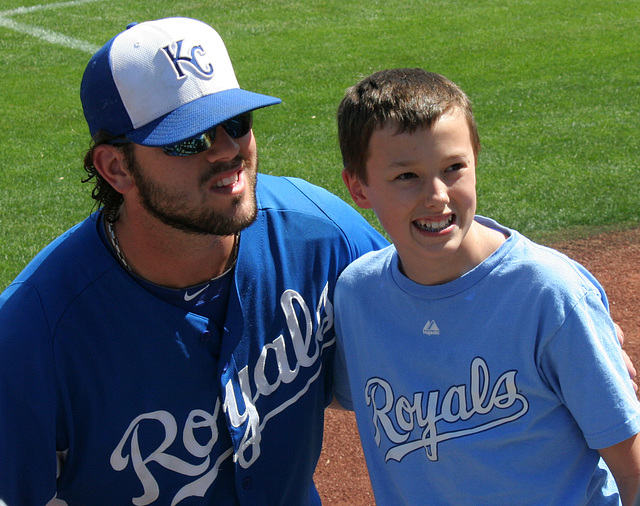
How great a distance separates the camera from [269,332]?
2402 mm

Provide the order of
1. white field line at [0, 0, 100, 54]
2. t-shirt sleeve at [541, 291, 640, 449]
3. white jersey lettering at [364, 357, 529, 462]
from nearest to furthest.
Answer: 1. t-shirt sleeve at [541, 291, 640, 449]
2. white jersey lettering at [364, 357, 529, 462]
3. white field line at [0, 0, 100, 54]

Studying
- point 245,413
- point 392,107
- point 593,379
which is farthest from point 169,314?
point 593,379

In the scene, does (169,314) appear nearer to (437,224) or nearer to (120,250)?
(120,250)

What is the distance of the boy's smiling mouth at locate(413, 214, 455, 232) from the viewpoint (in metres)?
2.05

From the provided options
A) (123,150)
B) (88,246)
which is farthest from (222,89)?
(88,246)

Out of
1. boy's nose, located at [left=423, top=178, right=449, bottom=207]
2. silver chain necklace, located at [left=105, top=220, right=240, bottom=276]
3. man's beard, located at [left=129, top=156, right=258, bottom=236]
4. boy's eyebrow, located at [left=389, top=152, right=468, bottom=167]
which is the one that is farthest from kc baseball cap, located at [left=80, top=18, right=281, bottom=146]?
boy's nose, located at [left=423, top=178, right=449, bottom=207]

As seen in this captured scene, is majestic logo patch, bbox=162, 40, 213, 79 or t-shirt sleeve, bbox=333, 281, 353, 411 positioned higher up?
majestic logo patch, bbox=162, 40, 213, 79

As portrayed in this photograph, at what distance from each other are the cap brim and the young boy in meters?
0.32

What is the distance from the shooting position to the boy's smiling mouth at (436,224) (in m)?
2.05

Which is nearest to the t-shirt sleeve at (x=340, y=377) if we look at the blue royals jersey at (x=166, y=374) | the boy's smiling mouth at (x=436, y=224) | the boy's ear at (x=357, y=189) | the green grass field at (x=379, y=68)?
the blue royals jersey at (x=166, y=374)

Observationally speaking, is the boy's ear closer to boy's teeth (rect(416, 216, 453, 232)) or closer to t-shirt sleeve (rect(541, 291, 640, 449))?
boy's teeth (rect(416, 216, 453, 232))

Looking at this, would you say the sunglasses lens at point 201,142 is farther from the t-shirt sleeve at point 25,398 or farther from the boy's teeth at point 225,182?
the t-shirt sleeve at point 25,398

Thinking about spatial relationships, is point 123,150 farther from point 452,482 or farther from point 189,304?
point 452,482

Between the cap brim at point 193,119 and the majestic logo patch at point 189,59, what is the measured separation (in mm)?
82
